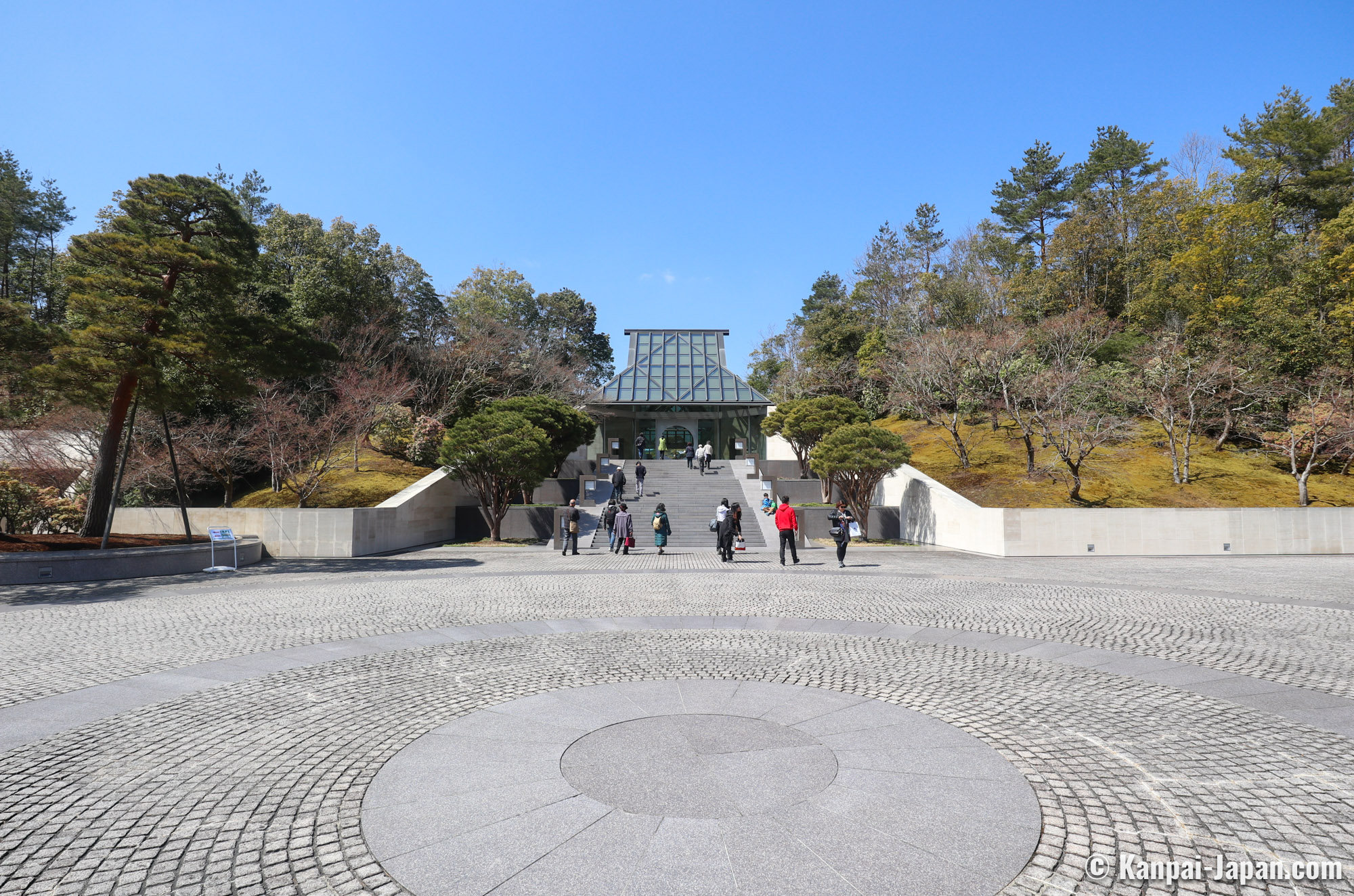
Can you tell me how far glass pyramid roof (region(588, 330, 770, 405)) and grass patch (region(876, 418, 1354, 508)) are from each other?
18925 mm

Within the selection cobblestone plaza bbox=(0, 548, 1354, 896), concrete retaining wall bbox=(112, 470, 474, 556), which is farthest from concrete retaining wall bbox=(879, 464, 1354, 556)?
concrete retaining wall bbox=(112, 470, 474, 556)

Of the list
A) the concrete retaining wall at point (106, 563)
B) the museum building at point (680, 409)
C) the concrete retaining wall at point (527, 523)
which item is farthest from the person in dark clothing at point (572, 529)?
the museum building at point (680, 409)

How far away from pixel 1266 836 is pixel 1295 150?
37.2 meters

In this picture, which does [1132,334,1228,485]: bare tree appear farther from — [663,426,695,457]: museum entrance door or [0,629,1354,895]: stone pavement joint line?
[663,426,695,457]: museum entrance door

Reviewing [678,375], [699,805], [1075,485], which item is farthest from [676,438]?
[699,805]

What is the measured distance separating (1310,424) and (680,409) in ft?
97.7

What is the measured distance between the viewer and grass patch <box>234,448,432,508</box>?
21.8 metres

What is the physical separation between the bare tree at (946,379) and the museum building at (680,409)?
586 inches

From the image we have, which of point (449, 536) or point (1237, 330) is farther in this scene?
point (1237, 330)

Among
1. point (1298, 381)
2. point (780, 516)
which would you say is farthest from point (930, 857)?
point (1298, 381)

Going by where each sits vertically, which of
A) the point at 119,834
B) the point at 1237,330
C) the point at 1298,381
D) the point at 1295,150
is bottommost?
the point at 119,834

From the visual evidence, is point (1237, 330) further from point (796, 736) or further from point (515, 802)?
point (515, 802)

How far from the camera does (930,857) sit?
3039 millimetres

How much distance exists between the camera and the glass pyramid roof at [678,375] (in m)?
42.9
